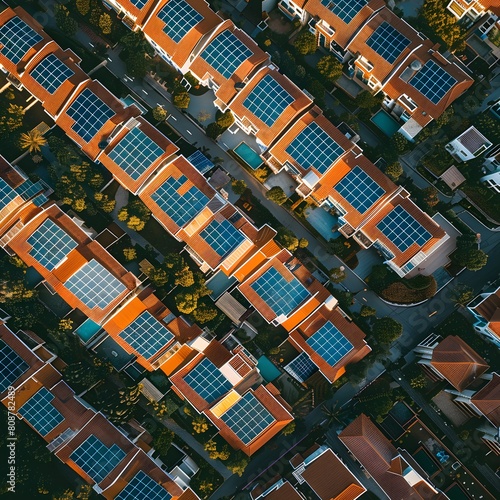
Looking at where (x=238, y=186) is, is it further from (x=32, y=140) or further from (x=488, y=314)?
(x=488, y=314)

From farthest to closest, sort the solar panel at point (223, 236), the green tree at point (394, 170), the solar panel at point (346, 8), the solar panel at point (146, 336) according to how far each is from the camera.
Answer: the green tree at point (394, 170) < the solar panel at point (346, 8) < the solar panel at point (146, 336) < the solar panel at point (223, 236)

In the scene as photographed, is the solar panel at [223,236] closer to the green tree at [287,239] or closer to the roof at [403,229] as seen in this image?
the green tree at [287,239]

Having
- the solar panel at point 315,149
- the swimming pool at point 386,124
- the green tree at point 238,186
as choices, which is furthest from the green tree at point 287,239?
the swimming pool at point 386,124

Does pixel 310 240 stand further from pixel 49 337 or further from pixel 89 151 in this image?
pixel 49 337

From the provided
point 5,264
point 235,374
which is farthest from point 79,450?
point 5,264

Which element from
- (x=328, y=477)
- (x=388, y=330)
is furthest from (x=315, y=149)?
(x=328, y=477)

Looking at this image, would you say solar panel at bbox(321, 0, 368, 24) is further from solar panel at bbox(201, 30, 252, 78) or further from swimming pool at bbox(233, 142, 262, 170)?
swimming pool at bbox(233, 142, 262, 170)

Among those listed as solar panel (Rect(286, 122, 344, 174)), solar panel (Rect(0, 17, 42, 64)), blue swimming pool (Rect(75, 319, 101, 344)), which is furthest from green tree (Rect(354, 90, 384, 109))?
blue swimming pool (Rect(75, 319, 101, 344))
